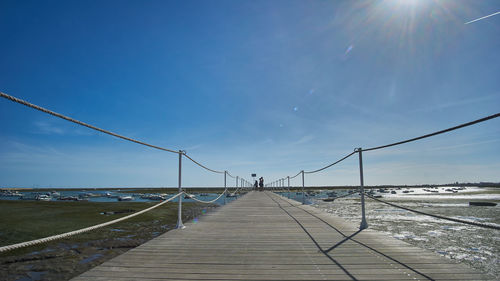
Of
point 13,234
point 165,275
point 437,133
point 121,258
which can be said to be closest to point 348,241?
point 437,133

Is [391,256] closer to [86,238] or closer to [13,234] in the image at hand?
[86,238]

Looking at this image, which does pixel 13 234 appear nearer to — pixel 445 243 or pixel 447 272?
pixel 447 272

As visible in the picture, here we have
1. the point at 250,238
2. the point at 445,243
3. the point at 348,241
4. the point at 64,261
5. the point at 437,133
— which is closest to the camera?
the point at 437,133

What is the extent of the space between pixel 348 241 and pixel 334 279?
4.27 feet

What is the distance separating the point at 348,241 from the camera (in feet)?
9.57

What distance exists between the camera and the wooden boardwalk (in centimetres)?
184

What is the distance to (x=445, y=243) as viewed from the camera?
5137 millimetres

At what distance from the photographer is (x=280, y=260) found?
222cm

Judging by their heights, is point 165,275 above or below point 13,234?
above

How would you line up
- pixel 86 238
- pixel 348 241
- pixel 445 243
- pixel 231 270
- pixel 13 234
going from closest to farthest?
pixel 231 270
pixel 348 241
pixel 445 243
pixel 86 238
pixel 13 234

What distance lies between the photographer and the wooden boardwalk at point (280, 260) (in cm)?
184

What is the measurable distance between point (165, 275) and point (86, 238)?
829cm

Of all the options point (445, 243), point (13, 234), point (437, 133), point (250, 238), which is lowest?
point (13, 234)

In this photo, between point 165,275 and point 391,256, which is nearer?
point 165,275
